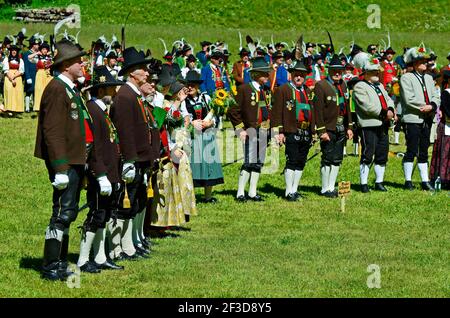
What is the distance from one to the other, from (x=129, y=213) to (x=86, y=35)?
3467 cm

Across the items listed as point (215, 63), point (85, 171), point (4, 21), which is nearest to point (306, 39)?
point (4, 21)

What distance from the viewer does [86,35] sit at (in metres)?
44.8

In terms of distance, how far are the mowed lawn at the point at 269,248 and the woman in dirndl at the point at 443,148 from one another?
57 cm

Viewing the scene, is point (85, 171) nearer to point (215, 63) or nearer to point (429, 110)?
point (429, 110)

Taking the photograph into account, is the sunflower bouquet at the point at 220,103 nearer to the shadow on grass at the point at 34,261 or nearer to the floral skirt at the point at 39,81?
the shadow on grass at the point at 34,261

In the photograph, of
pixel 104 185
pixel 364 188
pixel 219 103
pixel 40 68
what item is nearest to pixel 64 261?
pixel 104 185

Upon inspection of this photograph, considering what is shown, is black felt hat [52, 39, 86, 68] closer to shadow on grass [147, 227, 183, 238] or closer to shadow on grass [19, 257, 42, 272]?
shadow on grass [19, 257, 42, 272]

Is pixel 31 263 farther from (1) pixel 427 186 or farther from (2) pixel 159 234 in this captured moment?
(1) pixel 427 186

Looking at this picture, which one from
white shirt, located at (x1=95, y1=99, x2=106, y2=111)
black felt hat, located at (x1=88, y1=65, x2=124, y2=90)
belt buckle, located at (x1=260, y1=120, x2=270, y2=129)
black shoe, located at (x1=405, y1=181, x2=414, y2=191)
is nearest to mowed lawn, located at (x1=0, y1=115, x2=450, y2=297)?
black shoe, located at (x1=405, y1=181, x2=414, y2=191)

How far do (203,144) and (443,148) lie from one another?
14.5 feet

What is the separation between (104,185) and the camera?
9867 millimetres

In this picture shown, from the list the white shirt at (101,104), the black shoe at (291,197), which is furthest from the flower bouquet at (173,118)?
the black shoe at (291,197)

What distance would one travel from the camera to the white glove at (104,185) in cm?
986
